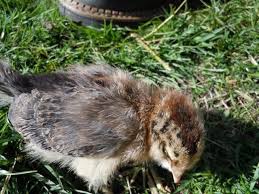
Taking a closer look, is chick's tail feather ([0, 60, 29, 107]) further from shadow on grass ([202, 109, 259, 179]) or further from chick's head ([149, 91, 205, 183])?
shadow on grass ([202, 109, 259, 179])

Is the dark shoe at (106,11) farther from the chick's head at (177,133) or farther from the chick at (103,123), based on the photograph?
the chick's head at (177,133)

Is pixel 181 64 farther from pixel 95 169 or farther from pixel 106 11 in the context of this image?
pixel 95 169

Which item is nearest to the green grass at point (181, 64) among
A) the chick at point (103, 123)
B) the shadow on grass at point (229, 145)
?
the shadow on grass at point (229, 145)

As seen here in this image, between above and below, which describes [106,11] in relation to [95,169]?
above

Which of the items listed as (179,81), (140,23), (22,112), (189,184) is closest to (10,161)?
(22,112)

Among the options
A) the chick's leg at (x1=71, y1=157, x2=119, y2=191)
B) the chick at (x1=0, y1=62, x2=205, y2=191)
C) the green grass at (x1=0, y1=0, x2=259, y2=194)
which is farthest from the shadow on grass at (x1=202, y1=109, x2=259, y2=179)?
the chick's leg at (x1=71, y1=157, x2=119, y2=191)

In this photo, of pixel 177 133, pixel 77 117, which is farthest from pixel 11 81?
pixel 177 133
